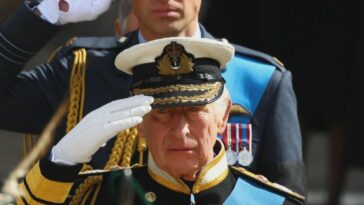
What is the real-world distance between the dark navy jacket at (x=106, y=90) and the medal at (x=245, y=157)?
0.09 feet

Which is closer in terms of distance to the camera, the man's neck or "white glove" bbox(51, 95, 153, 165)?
"white glove" bbox(51, 95, 153, 165)

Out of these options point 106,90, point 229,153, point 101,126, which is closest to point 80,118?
point 106,90

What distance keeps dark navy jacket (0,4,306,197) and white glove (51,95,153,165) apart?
0.58 meters

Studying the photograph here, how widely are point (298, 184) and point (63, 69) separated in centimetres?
84

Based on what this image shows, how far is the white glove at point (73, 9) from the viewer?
4344 mm

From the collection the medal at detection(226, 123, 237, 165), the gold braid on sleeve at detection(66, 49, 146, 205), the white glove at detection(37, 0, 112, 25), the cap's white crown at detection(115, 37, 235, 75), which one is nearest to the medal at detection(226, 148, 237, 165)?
the medal at detection(226, 123, 237, 165)

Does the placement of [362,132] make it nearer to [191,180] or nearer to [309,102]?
[309,102]

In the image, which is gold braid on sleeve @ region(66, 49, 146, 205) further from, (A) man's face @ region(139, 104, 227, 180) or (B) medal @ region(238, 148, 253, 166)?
(A) man's face @ region(139, 104, 227, 180)

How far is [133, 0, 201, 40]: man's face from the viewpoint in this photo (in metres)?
4.45

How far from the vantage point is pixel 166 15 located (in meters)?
4.45

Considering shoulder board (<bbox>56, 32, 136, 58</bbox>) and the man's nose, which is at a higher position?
the man's nose

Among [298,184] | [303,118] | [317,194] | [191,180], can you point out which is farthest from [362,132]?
[191,180]

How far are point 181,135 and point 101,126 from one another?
24 cm

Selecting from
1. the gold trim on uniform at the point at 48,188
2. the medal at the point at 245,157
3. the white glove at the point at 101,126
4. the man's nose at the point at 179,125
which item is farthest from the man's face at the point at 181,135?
the medal at the point at 245,157
